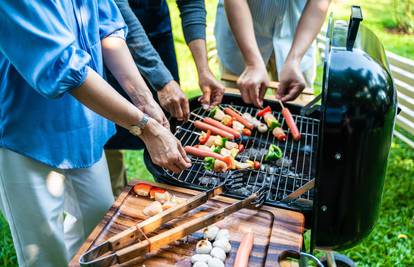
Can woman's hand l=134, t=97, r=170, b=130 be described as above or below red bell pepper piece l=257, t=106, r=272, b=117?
above

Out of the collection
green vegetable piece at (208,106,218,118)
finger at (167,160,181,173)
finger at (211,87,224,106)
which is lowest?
green vegetable piece at (208,106,218,118)

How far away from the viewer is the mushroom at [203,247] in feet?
4.37

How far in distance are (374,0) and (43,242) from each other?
28.3 ft

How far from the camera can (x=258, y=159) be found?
1878mm

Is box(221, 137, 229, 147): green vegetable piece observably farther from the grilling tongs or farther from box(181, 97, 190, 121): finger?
the grilling tongs

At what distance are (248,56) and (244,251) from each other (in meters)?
1.18

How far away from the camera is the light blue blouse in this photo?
2.51m

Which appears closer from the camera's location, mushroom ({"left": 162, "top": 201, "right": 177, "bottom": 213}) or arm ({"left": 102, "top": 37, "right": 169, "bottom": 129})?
mushroom ({"left": 162, "top": 201, "right": 177, "bottom": 213})

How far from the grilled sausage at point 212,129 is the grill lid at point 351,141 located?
79 cm

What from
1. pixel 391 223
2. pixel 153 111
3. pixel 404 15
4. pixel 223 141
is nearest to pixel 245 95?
pixel 223 141

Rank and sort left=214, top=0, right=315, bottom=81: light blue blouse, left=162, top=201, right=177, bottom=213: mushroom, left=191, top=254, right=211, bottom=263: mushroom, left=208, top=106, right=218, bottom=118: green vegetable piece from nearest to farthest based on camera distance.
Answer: left=191, top=254, right=211, bottom=263: mushroom, left=162, top=201, right=177, bottom=213: mushroom, left=208, top=106, right=218, bottom=118: green vegetable piece, left=214, top=0, right=315, bottom=81: light blue blouse

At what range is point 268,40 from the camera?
2643 mm

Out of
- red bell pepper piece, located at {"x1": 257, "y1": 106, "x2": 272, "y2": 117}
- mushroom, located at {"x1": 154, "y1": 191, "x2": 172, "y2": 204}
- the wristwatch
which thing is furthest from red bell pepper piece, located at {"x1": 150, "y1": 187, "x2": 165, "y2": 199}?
red bell pepper piece, located at {"x1": 257, "y1": 106, "x2": 272, "y2": 117}

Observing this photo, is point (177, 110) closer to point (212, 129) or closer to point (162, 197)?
point (212, 129)
